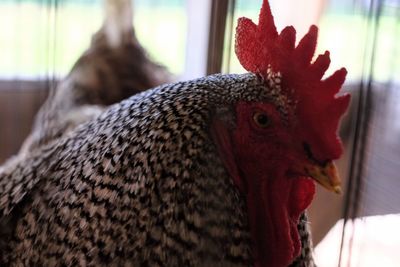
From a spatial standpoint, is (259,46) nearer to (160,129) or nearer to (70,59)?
(160,129)

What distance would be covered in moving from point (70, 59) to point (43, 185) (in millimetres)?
1132

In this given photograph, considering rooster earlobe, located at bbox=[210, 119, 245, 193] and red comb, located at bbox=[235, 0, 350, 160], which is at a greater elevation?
red comb, located at bbox=[235, 0, 350, 160]

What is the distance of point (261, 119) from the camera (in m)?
0.87

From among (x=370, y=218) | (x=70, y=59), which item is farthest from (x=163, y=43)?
(x=370, y=218)

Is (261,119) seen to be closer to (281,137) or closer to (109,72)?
(281,137)

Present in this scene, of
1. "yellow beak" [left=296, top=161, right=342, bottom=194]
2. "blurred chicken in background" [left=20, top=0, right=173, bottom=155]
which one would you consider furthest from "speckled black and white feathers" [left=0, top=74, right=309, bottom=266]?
"blurred chicken in background" [left=20, top=0, right=173, bottom=155]

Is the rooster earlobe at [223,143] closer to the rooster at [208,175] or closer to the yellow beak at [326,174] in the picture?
the rooster at [208,175]

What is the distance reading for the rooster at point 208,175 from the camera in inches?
33.6

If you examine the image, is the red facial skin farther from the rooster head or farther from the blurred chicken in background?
the blurred chicken in background

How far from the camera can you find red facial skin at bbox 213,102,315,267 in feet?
2.85

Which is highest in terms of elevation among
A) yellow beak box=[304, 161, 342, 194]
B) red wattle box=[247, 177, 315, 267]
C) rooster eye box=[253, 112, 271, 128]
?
rooster eye box=[253, 112, 271, 128]

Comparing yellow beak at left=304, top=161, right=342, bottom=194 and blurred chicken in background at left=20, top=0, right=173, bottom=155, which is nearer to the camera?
yellow beak at left=304, top=161, right=342, bottom=194

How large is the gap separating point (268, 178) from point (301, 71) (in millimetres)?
187

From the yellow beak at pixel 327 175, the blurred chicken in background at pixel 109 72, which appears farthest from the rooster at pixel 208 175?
the blurred chicken in background at pixel 109 72
